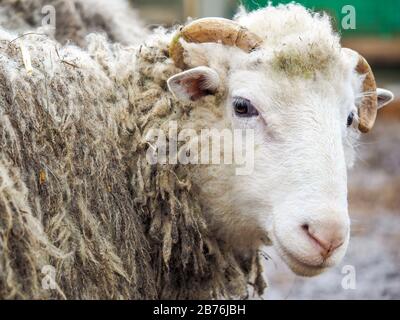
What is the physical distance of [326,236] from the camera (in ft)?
10.00

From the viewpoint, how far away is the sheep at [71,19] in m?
4.81

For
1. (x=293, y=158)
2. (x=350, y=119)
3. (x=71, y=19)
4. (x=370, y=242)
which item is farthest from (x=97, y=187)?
(x=370, y=242)

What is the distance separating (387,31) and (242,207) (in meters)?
10.2

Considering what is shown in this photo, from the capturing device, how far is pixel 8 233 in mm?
2887

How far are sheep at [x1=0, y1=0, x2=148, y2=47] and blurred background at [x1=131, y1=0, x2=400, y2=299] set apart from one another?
2.00 feet

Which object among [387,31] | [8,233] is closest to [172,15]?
[387,31]

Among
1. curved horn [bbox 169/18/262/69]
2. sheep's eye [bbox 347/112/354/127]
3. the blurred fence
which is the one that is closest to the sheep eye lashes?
curved horn [bbox 169/18/262/69]

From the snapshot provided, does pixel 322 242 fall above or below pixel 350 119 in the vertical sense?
below

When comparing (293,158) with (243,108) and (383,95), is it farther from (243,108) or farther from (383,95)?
(383,95)

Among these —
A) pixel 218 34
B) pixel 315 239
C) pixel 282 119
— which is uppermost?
pixel 218 34

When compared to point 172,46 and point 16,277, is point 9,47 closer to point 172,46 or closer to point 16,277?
point 172,46

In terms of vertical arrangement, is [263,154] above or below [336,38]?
below

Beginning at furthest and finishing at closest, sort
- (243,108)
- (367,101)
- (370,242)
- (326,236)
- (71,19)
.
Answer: (370,242) → (71,19) → (367,101) → (243,108) → (326,236)

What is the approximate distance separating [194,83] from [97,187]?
67 centimetres
